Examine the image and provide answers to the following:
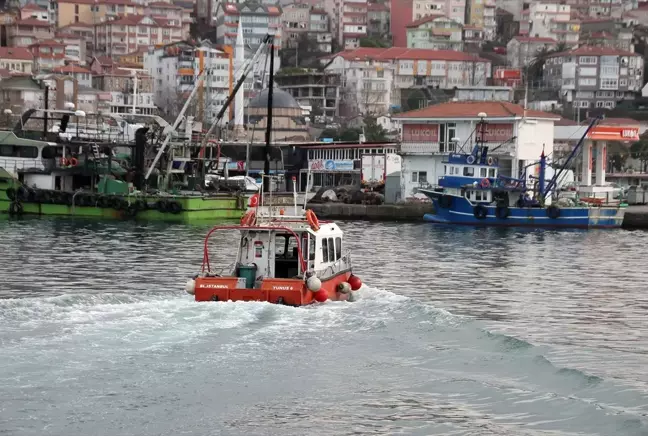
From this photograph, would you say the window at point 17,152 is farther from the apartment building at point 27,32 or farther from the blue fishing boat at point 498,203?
the apartment building at point 27,32

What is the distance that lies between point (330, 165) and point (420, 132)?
12.2m

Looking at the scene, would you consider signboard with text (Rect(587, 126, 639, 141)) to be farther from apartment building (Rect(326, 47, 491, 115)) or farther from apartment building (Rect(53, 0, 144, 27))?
apartment building (Rect(53, 0, 144, 27))

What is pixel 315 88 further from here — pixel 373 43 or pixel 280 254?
pixel 280 254

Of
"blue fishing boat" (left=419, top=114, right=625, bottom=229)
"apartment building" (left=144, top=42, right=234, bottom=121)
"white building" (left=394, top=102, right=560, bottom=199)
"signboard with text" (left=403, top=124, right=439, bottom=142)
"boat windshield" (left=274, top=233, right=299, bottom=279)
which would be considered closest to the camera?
"boat windshield" (left=274, top=233, right=299, bottom=279)

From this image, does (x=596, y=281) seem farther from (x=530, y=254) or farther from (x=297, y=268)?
(x=297, y=268)

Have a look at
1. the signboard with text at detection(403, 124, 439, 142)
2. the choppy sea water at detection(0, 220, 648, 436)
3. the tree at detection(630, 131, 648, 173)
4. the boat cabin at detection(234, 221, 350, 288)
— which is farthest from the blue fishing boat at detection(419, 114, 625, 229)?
the tree at detection(630, 131, 648, 173)

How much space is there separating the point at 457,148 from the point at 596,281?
36600mm

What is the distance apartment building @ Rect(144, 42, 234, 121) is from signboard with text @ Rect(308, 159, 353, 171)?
53.8 m

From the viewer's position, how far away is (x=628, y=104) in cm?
16175

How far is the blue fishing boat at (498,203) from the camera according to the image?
66.8m

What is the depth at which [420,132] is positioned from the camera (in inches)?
3110

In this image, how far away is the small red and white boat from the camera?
28.8 m

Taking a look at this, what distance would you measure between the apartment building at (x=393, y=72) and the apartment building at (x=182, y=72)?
15.9 metres

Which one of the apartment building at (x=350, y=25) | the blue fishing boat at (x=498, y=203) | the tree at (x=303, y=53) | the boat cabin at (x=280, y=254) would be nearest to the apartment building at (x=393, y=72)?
the tree at (x=303, y=53)
